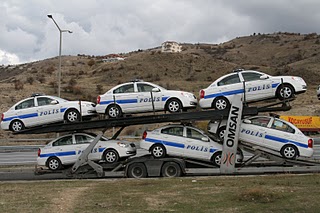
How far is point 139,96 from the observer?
620 inches

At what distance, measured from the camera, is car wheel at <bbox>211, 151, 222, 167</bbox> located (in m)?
15.4

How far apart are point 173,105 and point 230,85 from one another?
2.12 meters

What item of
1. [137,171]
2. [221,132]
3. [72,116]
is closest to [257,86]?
[221,132]

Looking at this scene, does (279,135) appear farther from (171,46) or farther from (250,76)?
(171,46)

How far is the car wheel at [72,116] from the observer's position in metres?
16.3

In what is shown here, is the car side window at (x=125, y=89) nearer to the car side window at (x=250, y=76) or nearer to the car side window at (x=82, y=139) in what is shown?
the car side window at (x=82, y=139)

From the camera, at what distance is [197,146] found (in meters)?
15.6

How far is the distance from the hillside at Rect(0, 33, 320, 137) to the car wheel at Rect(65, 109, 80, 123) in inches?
950

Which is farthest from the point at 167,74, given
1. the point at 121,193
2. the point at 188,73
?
the point at 121,193

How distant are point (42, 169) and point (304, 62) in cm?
6475

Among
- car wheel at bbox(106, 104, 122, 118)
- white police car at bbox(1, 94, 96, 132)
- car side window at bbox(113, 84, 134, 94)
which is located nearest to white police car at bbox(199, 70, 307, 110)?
car side window at bbox(113, 84, 134, 94)

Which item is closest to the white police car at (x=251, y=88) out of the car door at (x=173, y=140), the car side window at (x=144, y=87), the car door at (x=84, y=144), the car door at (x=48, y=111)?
the car door at (x=173, y=140)

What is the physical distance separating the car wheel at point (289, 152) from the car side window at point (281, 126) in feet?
1.70

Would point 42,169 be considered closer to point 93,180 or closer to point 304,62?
point 93,180
